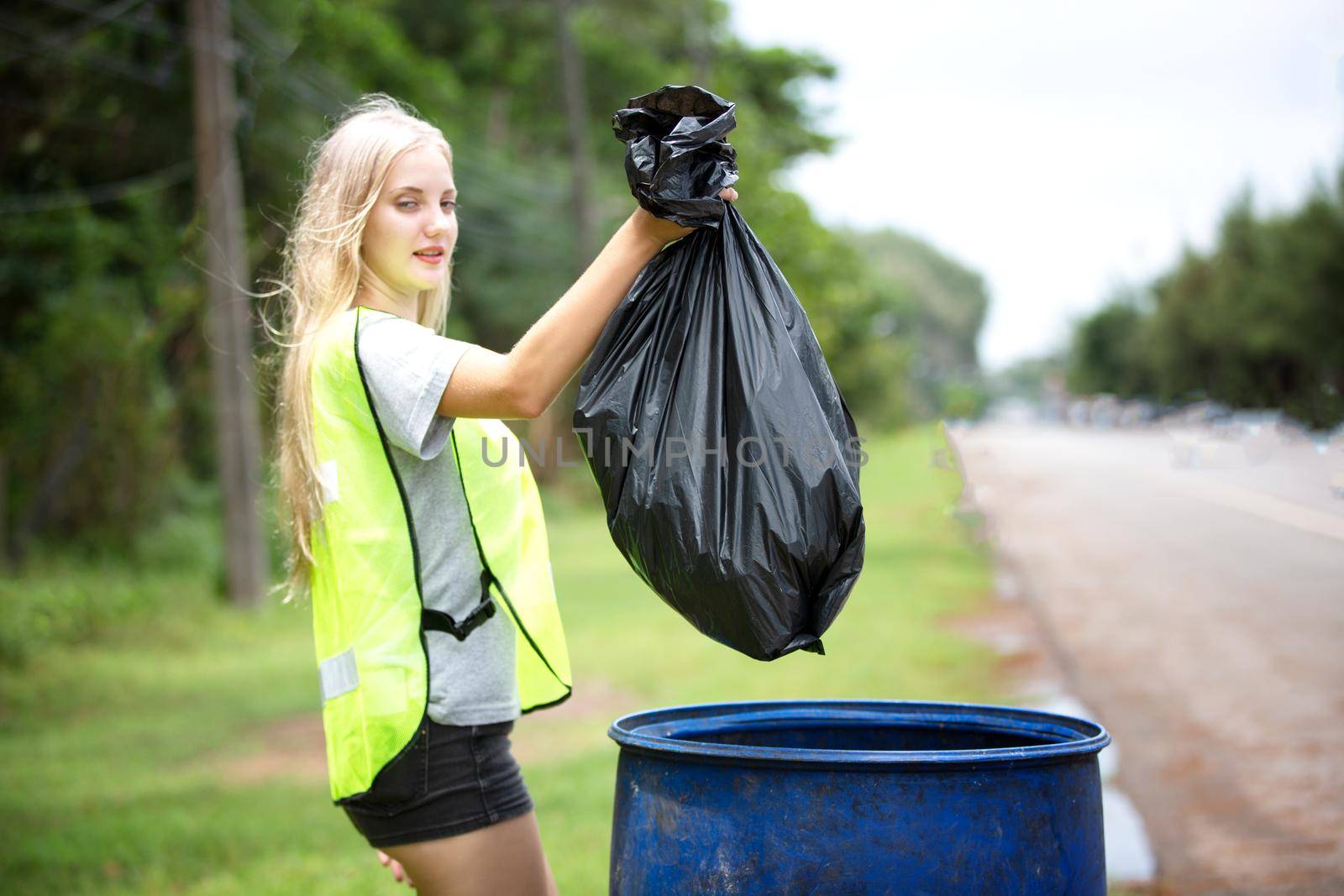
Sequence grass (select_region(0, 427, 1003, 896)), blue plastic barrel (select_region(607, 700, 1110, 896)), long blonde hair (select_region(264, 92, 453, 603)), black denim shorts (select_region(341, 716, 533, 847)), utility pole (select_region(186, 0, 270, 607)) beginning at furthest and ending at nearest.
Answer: utility pole (select_region(186, 0, 270, 607)) < grass (select_region(0, 427, 1003, 896)) < long blonde hair (select_region(264, 92, 453, 603)) < black denim shorts (select_region(341, 716, 533, 847)) < blue plastic barrel (select_region(607, 700, 1110, 896))

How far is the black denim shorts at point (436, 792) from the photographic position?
2109mm

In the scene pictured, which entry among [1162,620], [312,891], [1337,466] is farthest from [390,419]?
[1337,466]

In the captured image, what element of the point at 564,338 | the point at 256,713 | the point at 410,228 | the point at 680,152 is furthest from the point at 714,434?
the point at 256,713

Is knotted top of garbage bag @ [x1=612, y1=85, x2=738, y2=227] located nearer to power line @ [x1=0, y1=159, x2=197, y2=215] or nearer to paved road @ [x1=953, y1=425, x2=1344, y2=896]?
paved road @ [x1=953, y1=425, x2=1344, y2=896]

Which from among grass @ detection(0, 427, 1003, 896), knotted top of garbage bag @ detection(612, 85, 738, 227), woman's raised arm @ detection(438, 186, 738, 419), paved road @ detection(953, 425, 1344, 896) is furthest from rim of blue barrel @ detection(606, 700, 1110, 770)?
paved road @ detection(953, 425, 1344, 896)

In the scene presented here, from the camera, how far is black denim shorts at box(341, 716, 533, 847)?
6.92 feet

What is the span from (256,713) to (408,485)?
6327mm

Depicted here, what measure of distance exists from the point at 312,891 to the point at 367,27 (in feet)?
47.4

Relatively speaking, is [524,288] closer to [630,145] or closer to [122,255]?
[122,255]

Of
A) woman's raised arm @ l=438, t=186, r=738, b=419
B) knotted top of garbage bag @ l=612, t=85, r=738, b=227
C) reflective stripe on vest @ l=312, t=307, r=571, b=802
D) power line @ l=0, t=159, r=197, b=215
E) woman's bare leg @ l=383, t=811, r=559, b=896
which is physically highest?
power line @ l=0, t=159, r=197, b=215

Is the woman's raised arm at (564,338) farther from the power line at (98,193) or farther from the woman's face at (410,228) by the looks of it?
the power line at (98,193)

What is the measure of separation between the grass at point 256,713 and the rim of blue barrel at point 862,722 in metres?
1.05

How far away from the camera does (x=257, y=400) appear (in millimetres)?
15594

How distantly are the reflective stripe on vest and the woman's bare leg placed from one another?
0.52ft
